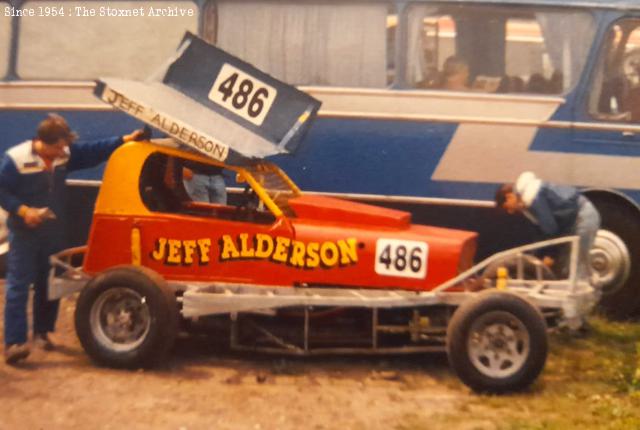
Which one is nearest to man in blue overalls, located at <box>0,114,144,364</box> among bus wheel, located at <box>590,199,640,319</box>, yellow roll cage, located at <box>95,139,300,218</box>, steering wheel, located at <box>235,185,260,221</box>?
yellow roll cage, located at <box>95,139,300,218</box>

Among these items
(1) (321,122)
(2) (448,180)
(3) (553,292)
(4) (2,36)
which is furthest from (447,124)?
(4) (2,36)

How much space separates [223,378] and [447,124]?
333 centimetres

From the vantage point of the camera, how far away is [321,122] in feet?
30.5

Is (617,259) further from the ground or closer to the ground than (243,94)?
closer to the ground

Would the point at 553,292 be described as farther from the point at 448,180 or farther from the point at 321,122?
the point at 321,122

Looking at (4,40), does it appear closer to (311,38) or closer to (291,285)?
(311,38)

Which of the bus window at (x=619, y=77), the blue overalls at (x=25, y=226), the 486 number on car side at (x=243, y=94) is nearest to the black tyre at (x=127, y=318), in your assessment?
the blue overalls at (x=25, y=226)

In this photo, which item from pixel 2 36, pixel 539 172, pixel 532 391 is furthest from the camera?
pixel 2 36

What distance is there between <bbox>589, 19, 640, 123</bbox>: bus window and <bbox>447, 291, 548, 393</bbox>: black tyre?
3.13 m

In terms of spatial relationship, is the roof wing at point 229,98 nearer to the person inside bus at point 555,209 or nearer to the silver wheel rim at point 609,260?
the person inside bus at point 555,209

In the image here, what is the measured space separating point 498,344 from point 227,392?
1.75 metres

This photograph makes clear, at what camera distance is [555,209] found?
7613 mm

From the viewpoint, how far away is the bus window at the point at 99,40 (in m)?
9.62

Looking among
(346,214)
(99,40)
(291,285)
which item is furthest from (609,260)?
(99,40)
